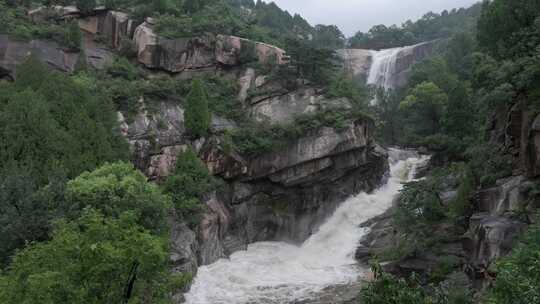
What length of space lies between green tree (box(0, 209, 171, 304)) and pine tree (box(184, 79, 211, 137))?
71.0ft

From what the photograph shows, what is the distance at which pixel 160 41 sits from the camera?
47.1 meters

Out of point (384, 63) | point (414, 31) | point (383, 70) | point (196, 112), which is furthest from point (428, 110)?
point (414, 31)

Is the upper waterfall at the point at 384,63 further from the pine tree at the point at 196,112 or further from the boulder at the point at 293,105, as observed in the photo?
the pine tree at the point at 196,112

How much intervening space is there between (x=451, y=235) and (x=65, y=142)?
21172 millimetres

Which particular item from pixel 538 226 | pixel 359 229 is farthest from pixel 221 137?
pixel 538 226

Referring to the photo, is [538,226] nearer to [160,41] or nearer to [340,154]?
[340,154]

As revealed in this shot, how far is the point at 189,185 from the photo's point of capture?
31531 mm

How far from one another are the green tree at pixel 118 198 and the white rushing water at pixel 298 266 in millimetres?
6391

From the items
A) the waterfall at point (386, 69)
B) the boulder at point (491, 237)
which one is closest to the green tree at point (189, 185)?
the boulder at point (491, 237)

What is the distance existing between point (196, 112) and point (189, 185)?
22.5 feet

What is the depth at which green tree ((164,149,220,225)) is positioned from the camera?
3045 centimetres

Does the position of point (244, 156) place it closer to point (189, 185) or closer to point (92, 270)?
point (189, 185)

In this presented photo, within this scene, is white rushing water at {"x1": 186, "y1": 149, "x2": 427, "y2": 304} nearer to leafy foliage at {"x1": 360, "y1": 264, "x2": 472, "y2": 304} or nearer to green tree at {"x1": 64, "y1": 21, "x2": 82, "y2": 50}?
leafy foliage at {"x1": 360, "y1": 264, "x2": 472, "y2": 304}

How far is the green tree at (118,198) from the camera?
21.4m
